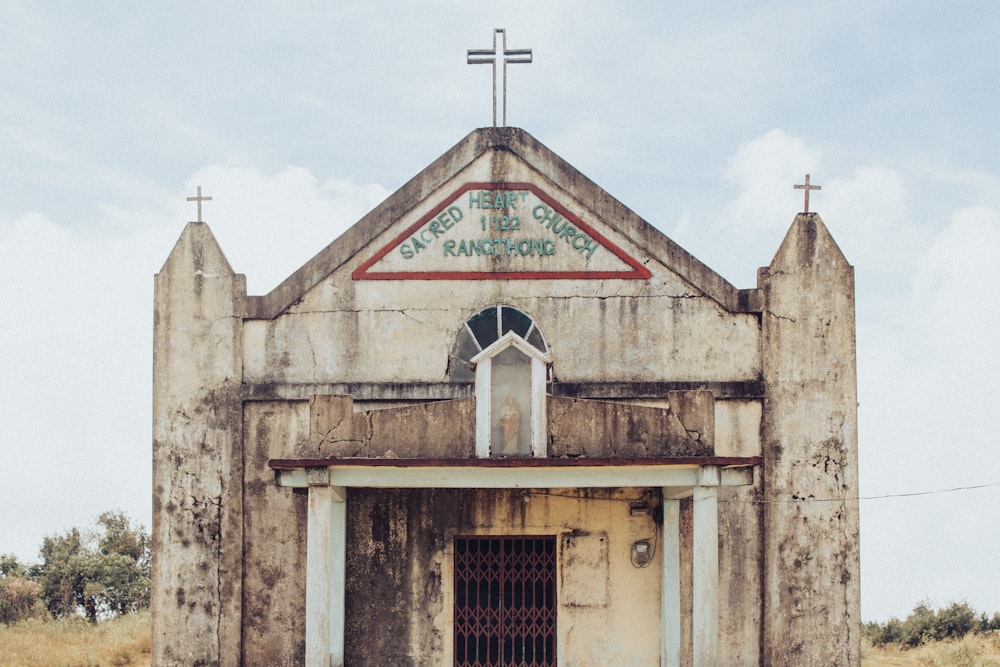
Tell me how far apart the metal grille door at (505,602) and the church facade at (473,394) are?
26 millimetres

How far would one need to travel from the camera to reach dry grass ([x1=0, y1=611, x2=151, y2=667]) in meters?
17.5

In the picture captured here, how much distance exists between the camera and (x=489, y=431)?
39.2 feet

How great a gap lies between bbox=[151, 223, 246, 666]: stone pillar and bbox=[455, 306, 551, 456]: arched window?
3.34m

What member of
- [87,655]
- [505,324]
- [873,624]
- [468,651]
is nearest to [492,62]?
[505,324]

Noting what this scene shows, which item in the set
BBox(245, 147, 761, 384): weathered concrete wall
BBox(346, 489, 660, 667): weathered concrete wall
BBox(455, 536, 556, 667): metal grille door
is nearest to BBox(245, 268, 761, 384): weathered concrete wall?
BBox(245, 147, 761, 384): weathered concrete wall

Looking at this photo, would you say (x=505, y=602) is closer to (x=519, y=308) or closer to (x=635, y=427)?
(x=635, y=427)

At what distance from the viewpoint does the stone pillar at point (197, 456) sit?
1338 centimetres

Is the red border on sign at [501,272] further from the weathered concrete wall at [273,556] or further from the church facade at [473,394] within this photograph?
the weathered concrete wall at [273,556]

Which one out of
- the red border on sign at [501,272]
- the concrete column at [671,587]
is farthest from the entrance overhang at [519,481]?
the red border on sign at [501,272]

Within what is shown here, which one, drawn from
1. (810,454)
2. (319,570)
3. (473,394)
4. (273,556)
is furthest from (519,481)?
(810,454)

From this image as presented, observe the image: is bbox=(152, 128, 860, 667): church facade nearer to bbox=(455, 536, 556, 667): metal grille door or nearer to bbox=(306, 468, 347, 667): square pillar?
bbox=(455, 536, 556, 667): metal grille door

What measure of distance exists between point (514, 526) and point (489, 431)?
6.75 feet

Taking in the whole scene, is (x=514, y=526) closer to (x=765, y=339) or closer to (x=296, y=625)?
(x=296, y=625)

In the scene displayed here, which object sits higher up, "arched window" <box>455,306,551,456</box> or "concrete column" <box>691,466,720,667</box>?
"arched window" <box>455,306,551,456</box>
